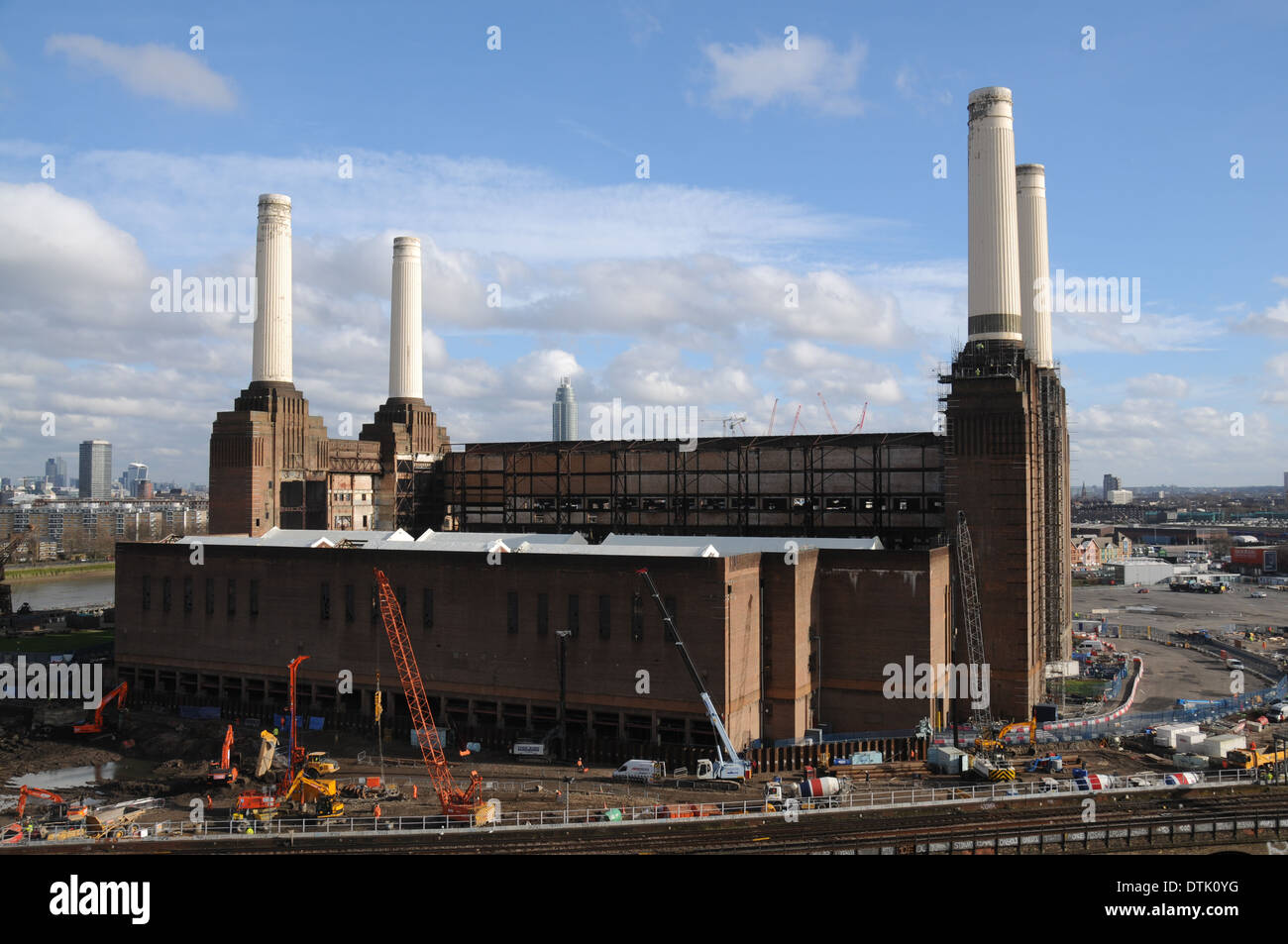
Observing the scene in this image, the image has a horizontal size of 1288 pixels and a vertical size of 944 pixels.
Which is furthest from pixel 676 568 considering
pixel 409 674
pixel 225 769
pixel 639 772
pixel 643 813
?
pixel 225 769

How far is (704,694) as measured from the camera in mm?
45688

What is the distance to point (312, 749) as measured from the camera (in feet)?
169

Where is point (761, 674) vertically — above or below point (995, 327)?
below

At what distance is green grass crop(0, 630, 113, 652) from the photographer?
266 feet

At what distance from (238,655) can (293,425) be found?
22725 millimetres

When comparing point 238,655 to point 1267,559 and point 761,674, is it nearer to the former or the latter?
point 761,674

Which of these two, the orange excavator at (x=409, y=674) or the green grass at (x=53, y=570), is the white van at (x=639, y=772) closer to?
the orange excavator at (x=409, y=674)

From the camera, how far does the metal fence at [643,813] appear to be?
121 feet

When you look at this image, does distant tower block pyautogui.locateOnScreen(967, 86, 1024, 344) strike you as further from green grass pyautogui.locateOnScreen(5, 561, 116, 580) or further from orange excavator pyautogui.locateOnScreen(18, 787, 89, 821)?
green grass pyautogui.locateOnScreen(5, 561, 116, 580)

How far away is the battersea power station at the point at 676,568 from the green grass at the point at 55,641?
22039mm

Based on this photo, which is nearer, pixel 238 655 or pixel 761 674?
pixel 761 674

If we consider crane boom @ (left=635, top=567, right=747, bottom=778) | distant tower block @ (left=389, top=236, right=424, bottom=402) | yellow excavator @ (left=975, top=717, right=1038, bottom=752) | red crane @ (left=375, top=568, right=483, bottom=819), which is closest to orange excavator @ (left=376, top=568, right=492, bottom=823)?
red crane @ (left=375, top=568, right=483, bottom=819)

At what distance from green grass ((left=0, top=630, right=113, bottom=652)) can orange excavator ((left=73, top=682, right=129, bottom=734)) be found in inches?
897
